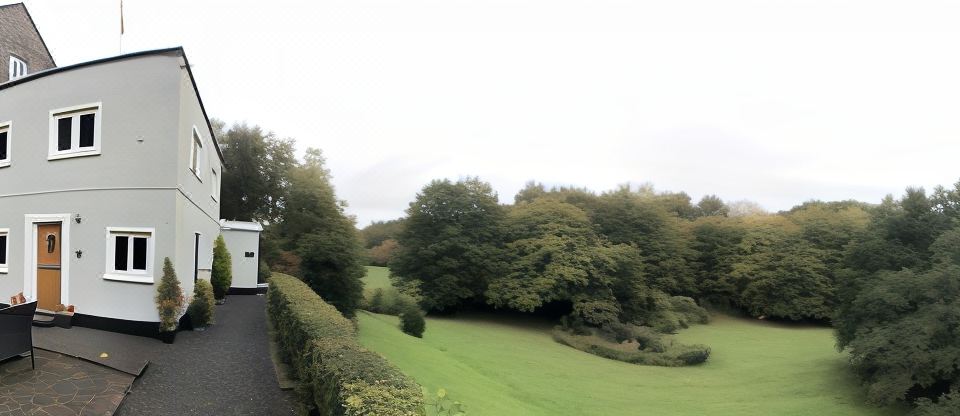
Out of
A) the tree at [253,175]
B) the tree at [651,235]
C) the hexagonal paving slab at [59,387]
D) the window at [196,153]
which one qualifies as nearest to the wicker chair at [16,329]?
the hexagonal paving slab at [59,387]

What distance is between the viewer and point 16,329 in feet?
22.6

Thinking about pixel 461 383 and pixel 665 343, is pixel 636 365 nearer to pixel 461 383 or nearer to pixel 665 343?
pixel 665 343

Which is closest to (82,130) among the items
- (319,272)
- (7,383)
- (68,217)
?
(68,217)

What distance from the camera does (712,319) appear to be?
35.9m

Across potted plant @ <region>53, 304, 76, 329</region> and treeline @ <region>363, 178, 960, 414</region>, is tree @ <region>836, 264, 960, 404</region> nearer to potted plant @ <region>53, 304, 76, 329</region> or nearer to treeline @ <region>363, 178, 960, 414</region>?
treeline @ <region>363, 178, 960, 414</region>

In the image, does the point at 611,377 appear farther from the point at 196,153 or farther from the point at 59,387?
the point at 59,387

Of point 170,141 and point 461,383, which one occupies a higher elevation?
point 170,141

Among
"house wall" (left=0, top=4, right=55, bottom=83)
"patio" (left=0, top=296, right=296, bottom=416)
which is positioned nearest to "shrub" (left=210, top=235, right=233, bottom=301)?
"patio" (left=0, top=296, right=296, bottom=416)

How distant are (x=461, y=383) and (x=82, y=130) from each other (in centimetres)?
997

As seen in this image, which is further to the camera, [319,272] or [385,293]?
[385,293]

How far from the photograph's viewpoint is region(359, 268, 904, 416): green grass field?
40.3 feet

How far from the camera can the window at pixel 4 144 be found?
1134 centimetres

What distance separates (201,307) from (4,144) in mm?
6379

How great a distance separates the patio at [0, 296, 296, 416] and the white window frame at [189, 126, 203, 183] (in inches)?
162
